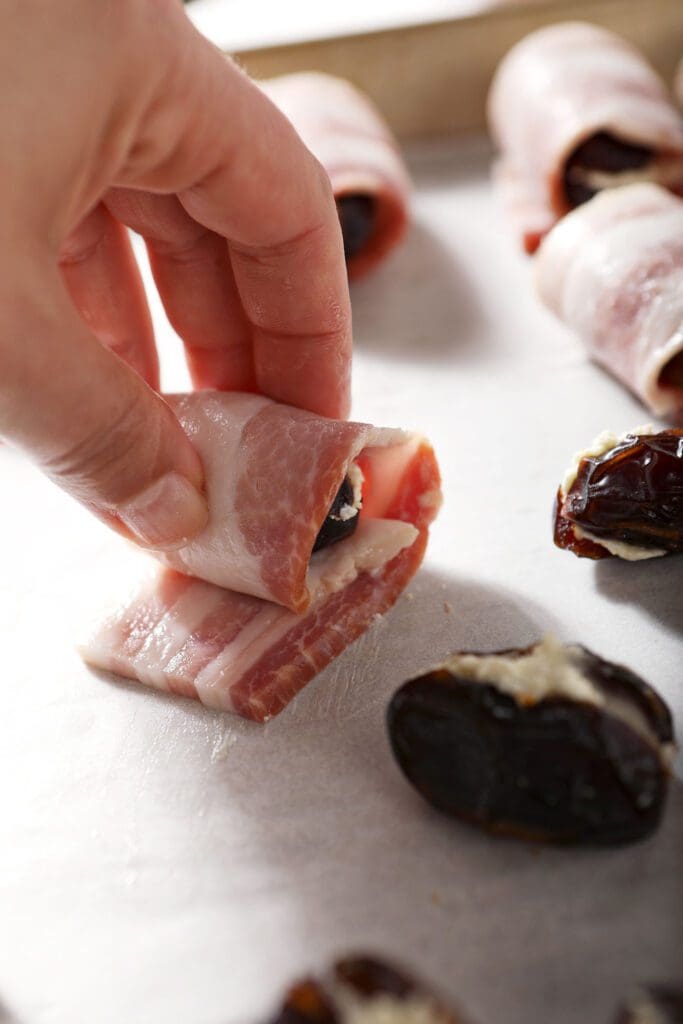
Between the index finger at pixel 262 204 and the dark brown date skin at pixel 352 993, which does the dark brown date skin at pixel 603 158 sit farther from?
the dark brown date skin at pixel 352 993

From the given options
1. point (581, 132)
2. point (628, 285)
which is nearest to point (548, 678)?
point (628, 285)

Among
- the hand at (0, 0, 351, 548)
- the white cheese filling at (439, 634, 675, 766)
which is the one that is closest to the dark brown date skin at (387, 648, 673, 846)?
the white cheese filling at (439, 634, 675, 766)

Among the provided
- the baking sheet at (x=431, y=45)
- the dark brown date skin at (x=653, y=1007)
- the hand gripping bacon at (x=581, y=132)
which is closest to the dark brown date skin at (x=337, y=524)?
the dark brown date skin at (x=653, y=1007)

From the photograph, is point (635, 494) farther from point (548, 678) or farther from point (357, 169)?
point (357, 169)

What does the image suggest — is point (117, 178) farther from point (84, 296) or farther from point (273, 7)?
point (273, 7)

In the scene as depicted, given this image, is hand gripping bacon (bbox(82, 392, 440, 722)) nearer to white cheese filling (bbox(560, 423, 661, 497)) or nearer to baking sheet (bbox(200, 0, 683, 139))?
white cheese filling (bbox(560, 423, 661, 497))

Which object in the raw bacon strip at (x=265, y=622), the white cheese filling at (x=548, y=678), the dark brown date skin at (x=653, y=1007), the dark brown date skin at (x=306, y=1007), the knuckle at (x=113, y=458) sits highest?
the knuckle at (x=113, y=458)

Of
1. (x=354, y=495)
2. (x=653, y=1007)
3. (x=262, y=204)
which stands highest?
(x=262, y=204)
